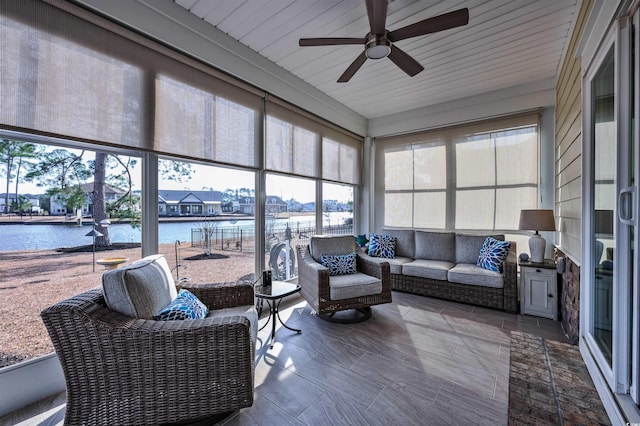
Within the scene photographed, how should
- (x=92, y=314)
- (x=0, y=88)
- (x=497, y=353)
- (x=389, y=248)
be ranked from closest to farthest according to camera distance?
(x=92, y=314) → (x=0, y=88) → (x=497, y=353) → (x=389, y=248)

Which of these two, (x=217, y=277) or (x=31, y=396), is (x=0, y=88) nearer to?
(x=31, y=396)

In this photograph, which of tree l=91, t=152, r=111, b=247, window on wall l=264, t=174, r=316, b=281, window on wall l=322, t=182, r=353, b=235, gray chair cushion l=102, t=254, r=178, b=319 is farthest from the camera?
window on wall l=322, t=182, r=353, b=235

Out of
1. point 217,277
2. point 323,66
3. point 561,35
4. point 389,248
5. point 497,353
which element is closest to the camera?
point 497,353

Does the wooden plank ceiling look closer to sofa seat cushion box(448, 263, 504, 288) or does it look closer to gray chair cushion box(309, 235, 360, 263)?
gray chair cushion box(309, 235, 360, 263)

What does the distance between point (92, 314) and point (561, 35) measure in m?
4.44

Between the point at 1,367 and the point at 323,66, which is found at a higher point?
the point at 323,66

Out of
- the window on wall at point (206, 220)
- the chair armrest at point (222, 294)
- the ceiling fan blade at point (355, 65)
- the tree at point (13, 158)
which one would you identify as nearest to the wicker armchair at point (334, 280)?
the window on wall at point (206, 220)

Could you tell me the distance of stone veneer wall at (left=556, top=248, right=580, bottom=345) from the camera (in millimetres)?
2371

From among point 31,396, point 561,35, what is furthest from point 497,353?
point 31,396

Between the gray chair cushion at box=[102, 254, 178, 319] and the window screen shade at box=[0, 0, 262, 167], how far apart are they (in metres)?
1.07

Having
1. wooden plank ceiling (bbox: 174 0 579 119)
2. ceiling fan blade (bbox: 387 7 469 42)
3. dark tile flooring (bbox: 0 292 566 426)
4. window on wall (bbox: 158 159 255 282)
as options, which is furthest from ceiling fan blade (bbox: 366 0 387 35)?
dark tile flooring (bbox: 0 292 566 426)

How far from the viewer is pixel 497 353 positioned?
2.37 metres

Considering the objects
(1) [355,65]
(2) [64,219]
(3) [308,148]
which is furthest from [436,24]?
(2) [64,219]

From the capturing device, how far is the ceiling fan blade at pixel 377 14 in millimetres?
1829
